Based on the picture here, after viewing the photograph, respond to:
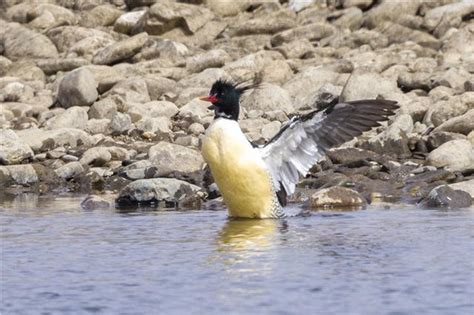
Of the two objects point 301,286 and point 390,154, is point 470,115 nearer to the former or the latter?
point 390,154

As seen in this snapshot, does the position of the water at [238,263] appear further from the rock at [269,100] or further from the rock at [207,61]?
the rock at [207,61]

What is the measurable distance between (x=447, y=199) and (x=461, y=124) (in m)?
4.60

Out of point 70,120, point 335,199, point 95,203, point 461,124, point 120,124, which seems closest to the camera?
point 335,199

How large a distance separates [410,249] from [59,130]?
11.0 meters

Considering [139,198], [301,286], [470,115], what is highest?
[470,115]

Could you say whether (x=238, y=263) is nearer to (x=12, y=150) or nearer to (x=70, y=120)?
(x=12, y=150)

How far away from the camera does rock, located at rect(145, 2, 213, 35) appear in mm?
31859

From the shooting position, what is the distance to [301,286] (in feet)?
31.5

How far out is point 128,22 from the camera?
32844 mm

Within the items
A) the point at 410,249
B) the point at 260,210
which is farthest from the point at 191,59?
the point at 410,249

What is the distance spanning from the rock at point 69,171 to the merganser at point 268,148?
17.4 feet

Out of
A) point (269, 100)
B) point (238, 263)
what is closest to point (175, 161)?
point (269, 100)

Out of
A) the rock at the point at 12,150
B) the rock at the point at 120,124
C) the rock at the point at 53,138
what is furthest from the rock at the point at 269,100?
the rock at the point at 12,150

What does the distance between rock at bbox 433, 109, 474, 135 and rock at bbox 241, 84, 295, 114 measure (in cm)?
430
